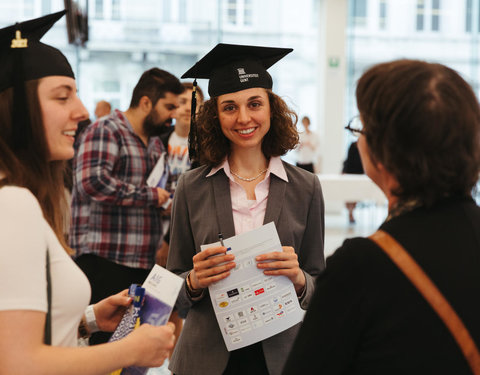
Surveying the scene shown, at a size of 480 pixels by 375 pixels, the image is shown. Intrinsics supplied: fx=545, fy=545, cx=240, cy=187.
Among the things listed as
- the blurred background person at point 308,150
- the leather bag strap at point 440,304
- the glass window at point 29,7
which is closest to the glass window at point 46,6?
the glass window at point 29,7

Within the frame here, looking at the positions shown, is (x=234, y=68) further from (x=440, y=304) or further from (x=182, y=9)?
(x=182, y=9)

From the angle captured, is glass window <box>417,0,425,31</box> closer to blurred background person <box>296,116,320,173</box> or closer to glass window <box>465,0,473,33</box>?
glass window <box>465,0,473,33</box>

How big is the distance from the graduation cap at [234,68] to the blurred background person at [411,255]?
0.96m

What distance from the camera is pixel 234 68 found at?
2039 millimetres

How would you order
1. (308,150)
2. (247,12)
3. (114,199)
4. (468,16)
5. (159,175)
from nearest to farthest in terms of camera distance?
(114,199) < (159,175) < (308,150) < (247,12) < (468,16)

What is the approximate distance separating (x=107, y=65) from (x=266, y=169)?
31.4ft

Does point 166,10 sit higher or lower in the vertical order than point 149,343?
higher

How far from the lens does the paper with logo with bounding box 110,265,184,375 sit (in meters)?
1.38

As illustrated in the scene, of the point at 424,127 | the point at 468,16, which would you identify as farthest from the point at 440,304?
the point at 468,16

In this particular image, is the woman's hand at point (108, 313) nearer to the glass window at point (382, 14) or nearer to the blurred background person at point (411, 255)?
the blurred background person at point (411, 255)

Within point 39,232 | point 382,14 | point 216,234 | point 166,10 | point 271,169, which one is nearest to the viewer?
point 39,232

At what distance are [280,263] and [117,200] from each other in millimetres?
1547

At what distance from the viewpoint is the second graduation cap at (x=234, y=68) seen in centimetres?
203

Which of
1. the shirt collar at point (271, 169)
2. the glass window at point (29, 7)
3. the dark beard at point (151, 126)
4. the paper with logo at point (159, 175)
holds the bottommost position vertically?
the paper with logo at point (159, 175)
